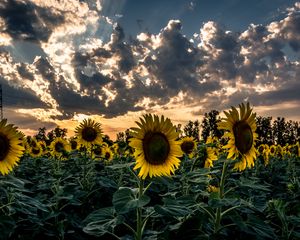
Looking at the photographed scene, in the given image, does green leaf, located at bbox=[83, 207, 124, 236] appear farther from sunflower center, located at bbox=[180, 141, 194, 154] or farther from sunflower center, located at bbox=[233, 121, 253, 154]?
sunflower center, located at bbox=[180, 141, 194, 154]

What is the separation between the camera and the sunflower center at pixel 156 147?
3.75 m

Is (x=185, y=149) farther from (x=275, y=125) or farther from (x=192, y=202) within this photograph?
(x=275, y=125)

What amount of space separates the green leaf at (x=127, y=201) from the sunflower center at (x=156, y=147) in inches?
22.5

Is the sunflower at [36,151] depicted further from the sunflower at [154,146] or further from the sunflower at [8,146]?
the sunflower at [154,146]

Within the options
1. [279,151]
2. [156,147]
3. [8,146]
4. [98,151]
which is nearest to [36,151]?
[98,151]

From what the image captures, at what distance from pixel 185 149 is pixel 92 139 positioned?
2015 mm

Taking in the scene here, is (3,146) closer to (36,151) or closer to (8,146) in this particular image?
(8,146)

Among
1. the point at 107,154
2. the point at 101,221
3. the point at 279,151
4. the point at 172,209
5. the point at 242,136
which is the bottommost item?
the point at 101,221

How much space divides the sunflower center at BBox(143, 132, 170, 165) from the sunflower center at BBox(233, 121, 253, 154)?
27.2 inches

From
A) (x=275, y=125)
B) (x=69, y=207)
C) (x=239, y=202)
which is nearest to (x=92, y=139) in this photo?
(x=69, y=207)

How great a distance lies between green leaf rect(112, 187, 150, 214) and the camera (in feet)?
9.66

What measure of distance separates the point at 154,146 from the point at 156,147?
1.0 inches

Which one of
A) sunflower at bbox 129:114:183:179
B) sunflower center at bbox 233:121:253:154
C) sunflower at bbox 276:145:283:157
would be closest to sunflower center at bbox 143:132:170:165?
sunflower at bbox 129:114:183:179

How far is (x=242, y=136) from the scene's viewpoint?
3.86m
